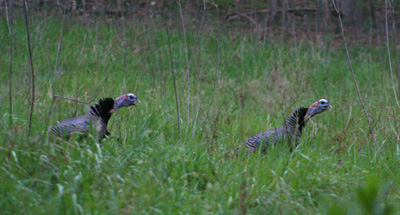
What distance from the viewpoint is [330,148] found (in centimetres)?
390

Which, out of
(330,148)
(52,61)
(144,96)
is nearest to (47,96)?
(144,96)

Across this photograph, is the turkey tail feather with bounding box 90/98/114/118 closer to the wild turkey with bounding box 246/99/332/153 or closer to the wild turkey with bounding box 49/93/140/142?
the wild turkey with bounding box 49/93/140/142

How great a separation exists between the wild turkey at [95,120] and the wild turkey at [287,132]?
130 cm

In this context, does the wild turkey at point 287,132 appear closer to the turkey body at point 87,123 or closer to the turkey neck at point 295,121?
the turkey neck at point 295,121

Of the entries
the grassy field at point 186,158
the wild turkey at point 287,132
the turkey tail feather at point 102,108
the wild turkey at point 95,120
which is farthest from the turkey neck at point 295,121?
the turkey tail feather at point 102,108

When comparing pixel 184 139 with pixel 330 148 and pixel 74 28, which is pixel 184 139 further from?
pixel 74 28

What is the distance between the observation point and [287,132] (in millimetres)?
3910

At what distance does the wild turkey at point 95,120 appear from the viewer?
357 cm

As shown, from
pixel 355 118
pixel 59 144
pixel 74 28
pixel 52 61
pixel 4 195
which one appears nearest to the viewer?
pixel 4 195

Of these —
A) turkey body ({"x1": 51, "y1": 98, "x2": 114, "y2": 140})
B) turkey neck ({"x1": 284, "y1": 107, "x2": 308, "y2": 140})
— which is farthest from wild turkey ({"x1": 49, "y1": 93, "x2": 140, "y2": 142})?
turkey neck ({"x1": 284, "y1": 107, "x2": 308, "y2": 140})

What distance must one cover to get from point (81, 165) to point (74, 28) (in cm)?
556

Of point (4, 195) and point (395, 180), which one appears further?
point (395, 180)

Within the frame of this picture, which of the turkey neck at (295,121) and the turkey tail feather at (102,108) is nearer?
the turkey tail feather at (102,108)

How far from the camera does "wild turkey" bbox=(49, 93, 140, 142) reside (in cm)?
357
